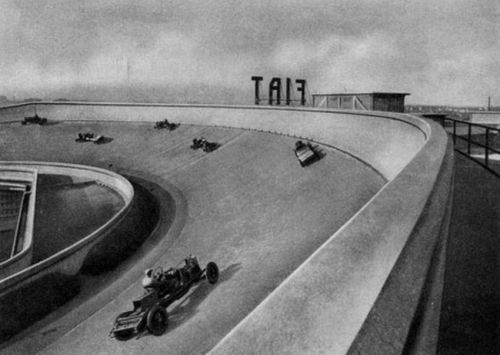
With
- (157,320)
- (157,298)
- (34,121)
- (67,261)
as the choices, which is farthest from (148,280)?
(34,121)

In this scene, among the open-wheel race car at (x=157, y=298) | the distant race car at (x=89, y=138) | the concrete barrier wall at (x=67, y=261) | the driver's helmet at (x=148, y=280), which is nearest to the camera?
the open-wheel race car at (x=157, y=298)

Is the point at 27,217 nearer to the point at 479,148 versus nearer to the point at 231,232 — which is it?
the point at 231,232

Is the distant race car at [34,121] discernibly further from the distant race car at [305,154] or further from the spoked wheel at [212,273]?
the spoked wheel at [212,273]

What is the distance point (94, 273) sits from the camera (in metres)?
12.8

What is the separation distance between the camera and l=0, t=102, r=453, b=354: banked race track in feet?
4.59

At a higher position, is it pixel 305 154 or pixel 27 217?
pixel 305 154

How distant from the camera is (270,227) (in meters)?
11.9

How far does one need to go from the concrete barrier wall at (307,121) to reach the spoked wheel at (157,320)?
6874 mm

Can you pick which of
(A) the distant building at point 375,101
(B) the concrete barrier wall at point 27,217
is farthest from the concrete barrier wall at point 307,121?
(B) the concrete barrier wall at point 27,217

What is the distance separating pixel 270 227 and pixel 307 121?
390 inches

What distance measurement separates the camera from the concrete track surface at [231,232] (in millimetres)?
8250

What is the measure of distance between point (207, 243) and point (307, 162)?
5.74 meters

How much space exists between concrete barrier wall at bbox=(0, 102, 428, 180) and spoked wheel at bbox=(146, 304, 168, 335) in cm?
687

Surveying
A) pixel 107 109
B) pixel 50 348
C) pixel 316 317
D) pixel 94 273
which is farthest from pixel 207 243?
pixel 107 109
